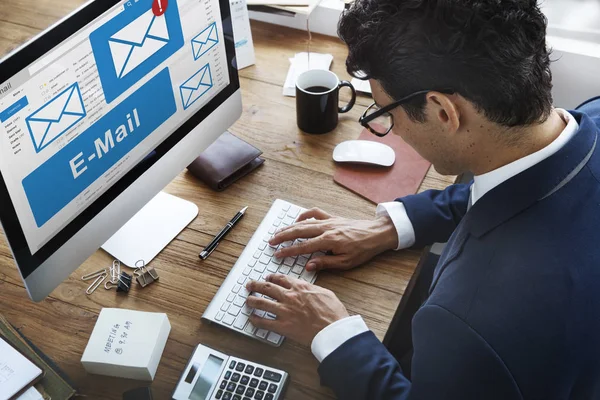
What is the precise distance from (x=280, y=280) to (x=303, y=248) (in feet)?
0.26

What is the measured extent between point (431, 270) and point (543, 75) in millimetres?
597

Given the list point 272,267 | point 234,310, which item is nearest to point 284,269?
point 272,267

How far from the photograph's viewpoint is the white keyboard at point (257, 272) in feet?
3.50

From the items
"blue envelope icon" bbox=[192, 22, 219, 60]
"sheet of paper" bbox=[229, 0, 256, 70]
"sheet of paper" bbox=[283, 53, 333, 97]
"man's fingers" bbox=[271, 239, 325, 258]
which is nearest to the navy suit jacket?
"man's fingers" bbox=[271, 239, 325, 258]

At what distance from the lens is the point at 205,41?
1.13m

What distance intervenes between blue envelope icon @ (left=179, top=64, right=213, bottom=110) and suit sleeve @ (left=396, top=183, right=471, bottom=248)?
1.41 ft

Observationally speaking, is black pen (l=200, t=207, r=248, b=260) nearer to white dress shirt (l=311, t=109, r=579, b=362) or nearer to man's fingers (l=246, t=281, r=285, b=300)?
man's fingers (l=246, t=281, r=285, b=300)

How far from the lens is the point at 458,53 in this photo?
0.89 m

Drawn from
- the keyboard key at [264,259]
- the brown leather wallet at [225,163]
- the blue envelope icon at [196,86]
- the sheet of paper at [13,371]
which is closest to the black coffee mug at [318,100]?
the brown leather wallet at [225,163]

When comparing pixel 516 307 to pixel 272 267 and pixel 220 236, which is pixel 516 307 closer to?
pixel 272 267

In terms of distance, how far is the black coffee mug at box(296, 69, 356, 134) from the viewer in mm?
1357

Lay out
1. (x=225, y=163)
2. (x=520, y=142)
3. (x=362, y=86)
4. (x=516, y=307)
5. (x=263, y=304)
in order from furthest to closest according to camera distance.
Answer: (x=362, y=86), (x=225, y=163), (x=263, y=304), (x=520, y=142), (x=516, y=307)

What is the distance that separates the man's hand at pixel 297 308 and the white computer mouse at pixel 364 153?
0.34 metres

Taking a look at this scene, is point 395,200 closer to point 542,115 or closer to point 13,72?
point 542,115
